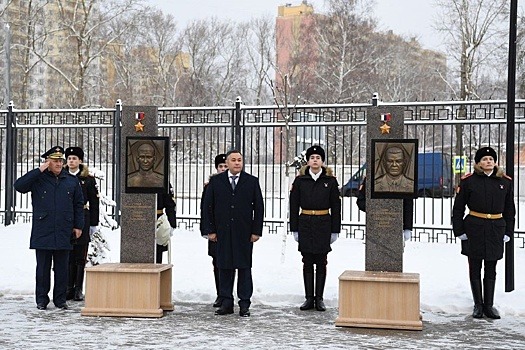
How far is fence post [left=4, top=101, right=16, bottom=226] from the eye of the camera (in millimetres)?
15945

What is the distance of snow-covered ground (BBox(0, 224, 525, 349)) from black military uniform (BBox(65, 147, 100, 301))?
392 millimetres

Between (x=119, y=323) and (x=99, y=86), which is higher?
(x=99, y=86)

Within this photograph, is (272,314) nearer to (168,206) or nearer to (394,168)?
(168,206)

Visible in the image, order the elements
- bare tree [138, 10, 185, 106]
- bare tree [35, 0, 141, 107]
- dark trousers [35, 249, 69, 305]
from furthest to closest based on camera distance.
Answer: bare tree [138, 10, 185, 106], bare tree [35, 0, 141, 107], dark trousers [35, 249, 69, 305]

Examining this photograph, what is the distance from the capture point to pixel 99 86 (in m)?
41.7

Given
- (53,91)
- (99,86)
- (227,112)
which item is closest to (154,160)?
(227,112)

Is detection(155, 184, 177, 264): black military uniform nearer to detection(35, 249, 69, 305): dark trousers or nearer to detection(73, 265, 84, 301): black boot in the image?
detection(73, 265, 84, 301): black boot

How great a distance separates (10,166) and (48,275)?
6815 millimetres

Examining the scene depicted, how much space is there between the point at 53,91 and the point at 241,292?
1583 inches

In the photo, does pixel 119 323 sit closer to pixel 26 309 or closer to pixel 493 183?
pixel 26 309

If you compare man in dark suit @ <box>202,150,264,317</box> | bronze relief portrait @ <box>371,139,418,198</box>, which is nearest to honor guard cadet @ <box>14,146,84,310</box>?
man in dark suit @ <box>202,150,264,317</box>

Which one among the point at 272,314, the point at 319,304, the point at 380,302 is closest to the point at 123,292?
the point at 272,314

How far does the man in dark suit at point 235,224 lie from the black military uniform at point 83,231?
1.57 meters

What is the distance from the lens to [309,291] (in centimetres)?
978
